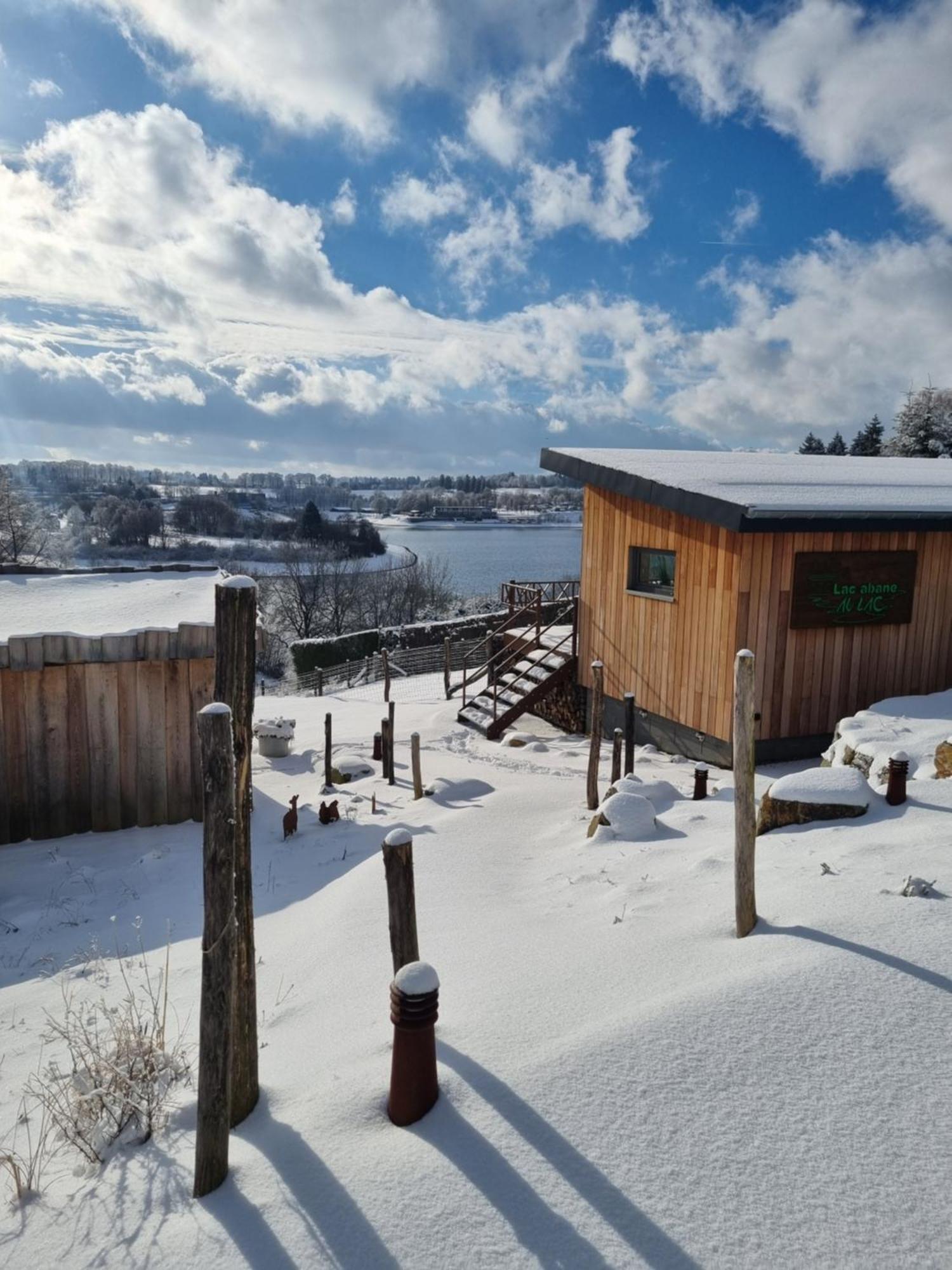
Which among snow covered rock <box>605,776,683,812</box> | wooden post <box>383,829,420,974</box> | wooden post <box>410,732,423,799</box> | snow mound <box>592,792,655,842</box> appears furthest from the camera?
wooden post <box>410,732,423,799</box>

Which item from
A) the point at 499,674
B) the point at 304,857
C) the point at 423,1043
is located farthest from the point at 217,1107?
the point at 499,674

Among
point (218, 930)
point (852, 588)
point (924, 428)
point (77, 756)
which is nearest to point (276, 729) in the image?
point (77, 756)

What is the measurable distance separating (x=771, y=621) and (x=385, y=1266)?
9068 millimetres

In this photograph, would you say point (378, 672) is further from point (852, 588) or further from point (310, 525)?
point (310, 525)

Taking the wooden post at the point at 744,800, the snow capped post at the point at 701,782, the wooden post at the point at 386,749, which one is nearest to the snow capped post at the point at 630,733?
the snow capped post at the point at 701,782

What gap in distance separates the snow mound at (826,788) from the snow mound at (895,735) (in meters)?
0.81

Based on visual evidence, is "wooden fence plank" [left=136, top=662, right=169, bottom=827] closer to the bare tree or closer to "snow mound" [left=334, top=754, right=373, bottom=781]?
"snow mound" [left=334, top=754, right=373, bottom=781]

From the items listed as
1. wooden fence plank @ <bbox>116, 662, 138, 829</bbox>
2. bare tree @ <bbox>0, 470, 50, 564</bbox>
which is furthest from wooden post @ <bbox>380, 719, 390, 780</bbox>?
bare tree @ <bbox>0, 470, 50, 564</bbox>

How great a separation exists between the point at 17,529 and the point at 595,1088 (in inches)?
2196

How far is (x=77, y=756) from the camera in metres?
8.56

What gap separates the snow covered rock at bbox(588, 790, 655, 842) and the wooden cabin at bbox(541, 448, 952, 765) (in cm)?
365

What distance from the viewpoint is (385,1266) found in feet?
7.39

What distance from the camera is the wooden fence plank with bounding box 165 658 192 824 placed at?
8875 mm

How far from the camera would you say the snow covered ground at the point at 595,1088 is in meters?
2.33
